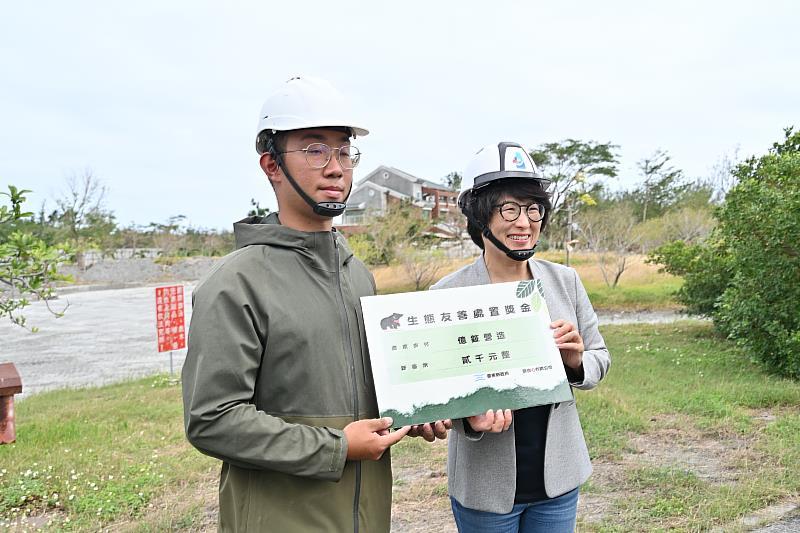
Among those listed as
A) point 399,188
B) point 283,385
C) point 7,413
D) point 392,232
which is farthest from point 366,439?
point 399,188

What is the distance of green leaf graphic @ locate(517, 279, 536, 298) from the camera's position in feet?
6.36

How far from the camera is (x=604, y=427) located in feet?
17.8

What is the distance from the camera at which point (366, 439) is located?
152cm

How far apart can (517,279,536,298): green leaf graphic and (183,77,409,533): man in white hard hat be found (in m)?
0.49

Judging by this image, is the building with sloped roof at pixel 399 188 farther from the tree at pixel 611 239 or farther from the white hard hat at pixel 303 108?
the white hard hat at pixel 303 108

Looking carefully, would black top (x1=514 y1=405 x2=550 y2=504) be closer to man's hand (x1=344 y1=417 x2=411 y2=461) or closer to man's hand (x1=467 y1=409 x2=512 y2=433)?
man's hand (x1=467 y1=409 x2=512 y2=433)

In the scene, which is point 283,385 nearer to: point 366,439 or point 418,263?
point 366,439

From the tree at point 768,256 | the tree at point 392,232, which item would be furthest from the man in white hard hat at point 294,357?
the tree at point 392,232

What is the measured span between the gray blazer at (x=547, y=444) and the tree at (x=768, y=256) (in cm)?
598

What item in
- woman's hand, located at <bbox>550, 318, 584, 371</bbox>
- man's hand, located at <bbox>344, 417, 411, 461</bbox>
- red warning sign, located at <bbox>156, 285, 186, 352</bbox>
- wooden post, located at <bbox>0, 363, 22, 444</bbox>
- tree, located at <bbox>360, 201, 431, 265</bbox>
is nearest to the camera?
man's hand, located at <bbox>344, 417, 411, 461</bbox>

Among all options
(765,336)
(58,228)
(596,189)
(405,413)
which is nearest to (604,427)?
(765,336)

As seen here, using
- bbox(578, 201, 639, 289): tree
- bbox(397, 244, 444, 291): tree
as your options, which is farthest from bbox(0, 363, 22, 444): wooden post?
bbox(578, 201, 639, 289): tree

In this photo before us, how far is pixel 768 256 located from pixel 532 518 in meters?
6.70

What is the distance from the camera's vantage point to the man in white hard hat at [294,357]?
1423 mm
